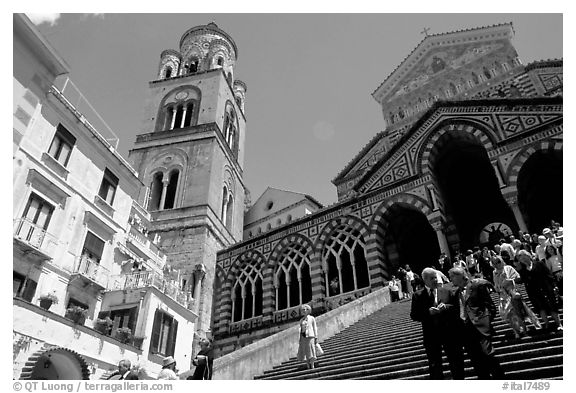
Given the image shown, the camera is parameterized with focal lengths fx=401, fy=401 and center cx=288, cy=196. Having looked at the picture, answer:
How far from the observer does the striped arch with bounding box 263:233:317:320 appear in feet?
68.1

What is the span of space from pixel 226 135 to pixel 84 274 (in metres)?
22.1

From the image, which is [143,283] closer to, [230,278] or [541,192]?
[230,278]

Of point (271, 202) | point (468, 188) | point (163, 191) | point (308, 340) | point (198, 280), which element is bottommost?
point (308, 340)

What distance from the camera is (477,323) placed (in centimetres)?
452

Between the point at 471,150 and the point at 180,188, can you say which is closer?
the point at 471,150

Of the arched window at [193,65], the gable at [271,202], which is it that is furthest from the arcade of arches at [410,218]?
the arched window at [193,65]

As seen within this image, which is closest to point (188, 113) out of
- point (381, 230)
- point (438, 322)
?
point (381, 230)

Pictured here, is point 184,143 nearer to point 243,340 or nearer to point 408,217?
point 243,340

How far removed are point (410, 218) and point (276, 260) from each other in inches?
293

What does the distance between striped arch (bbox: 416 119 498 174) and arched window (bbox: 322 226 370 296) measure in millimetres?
4656

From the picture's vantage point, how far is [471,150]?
751 inches

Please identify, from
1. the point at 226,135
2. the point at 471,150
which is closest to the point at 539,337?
the point at 471,150

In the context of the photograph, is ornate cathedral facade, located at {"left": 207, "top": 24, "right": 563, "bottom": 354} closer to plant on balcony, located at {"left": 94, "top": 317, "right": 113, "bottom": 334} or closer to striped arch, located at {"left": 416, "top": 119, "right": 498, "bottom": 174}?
striped arch, located at {"left": 416, "top": 119, "right": 498, "bottom": 174}

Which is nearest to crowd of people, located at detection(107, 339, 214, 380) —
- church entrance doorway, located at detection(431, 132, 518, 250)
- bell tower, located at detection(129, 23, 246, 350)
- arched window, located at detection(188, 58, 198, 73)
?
church entrance doorway, located at detection(431, 132, 518, 250)
